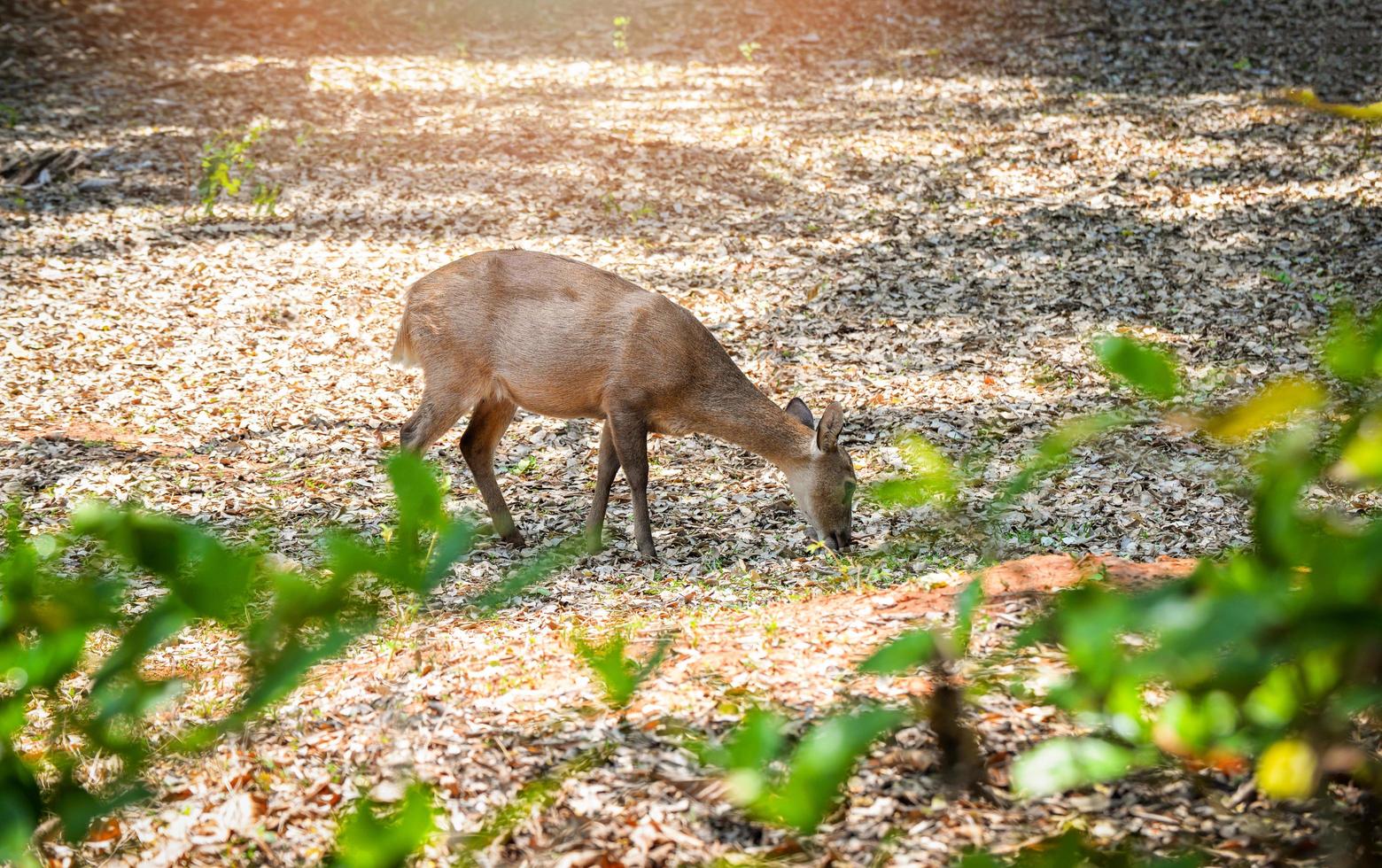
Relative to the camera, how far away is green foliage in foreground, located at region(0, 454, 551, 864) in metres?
0.85

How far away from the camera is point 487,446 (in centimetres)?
703

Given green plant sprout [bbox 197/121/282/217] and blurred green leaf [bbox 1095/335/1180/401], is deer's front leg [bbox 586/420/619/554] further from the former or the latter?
blurred green leaf [bbox 1095/335/1180/401]

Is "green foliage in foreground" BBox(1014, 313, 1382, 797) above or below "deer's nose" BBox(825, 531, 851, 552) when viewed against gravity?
above

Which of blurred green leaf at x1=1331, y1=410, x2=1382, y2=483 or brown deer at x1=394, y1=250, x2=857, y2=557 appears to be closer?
blurred green leaf at x1=1331, y1=410, x2=1382, y2=483

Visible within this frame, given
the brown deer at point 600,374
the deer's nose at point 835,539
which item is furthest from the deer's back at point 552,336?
the deer's nose at point 835,539

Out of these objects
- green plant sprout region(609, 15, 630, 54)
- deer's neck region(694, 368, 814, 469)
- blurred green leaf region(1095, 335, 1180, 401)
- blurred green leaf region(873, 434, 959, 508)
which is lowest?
deer's neck region(694, 368, 814, 469)

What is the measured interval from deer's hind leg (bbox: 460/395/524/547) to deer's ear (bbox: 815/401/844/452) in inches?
68.6

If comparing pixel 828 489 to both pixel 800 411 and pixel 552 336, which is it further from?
pixel 552 336

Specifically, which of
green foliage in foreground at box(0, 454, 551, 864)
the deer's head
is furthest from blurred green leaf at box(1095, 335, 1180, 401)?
the deer's head

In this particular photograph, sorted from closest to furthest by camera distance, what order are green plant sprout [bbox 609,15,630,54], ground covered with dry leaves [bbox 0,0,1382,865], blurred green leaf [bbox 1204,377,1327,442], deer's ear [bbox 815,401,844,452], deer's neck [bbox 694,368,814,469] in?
blurred green leaf [bbox 1204,377,1327,442] → ground covered with dry leaves [bbox 0,0,1382,865] → deer's ear [bbox 815,401,844,452] → deer's neck [bbox 694,368,814,469] → green plant sprout [bbox 609,15,630,54]

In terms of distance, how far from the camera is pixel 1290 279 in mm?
9992

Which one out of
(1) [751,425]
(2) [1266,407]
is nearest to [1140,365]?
(2) [1266,407]

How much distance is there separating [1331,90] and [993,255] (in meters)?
5.79

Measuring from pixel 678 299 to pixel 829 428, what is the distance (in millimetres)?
3748
